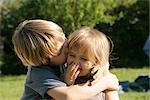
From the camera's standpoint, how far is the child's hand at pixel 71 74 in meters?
2.73

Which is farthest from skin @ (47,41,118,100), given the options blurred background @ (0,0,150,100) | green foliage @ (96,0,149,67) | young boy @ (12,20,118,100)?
green foliage @ (96,0,149,67)

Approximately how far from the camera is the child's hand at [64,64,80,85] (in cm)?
273

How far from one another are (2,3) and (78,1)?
9.16 metres

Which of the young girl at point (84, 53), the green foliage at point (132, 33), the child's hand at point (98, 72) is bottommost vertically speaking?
the green foliage at point (132, 33)

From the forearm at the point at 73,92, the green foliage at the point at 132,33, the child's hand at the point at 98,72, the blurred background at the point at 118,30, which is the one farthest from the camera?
the green foliage at the point at 132,33

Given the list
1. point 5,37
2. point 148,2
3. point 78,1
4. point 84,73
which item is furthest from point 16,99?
point 148,2

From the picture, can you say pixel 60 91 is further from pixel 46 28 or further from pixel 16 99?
pixel 16 99

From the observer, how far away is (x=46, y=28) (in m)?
2.71

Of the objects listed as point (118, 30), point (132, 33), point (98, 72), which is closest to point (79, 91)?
point (98, 72)

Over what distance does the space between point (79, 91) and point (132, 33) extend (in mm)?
23152

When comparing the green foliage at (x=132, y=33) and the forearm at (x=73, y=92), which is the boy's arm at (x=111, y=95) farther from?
the green foliage at (x=132, y=33)

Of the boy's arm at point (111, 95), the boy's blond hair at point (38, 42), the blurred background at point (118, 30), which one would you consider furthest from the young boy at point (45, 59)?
the blurred background at point (118, 30)

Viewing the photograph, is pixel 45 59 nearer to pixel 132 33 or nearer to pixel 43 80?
pixel 43 80

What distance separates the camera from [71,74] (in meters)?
2.73
